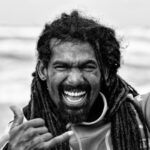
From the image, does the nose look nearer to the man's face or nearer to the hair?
the man's face

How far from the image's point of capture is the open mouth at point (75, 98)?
5695mm

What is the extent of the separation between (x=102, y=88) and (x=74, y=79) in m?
0.41

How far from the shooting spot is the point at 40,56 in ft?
19.9

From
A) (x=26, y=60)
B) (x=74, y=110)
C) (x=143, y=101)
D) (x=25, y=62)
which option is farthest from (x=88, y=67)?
(x=26, y=60)

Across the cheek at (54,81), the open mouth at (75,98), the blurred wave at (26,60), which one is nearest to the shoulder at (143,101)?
the open mouth at (75,98)

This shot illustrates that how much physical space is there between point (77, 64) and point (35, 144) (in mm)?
1016

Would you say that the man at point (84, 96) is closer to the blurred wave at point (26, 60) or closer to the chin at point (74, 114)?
the chin at point (74, 114)

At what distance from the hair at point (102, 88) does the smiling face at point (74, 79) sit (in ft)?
0.27

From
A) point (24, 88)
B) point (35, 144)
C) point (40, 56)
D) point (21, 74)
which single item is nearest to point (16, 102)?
point (24, 88)

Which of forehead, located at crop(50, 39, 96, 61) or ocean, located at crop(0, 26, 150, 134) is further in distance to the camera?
ocean, located at crop(0, 26, 150, 134)

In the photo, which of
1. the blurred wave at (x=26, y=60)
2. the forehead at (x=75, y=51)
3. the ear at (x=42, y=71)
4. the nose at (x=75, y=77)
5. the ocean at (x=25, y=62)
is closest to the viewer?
the nose at (x=75, y=77)

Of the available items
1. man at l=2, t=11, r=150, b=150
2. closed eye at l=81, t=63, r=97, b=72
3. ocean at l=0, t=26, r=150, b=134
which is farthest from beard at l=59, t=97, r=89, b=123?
ocean at l=0, t=26, r=150, b=134

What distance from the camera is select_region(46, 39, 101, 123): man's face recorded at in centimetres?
570

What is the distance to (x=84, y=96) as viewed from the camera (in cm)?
575
